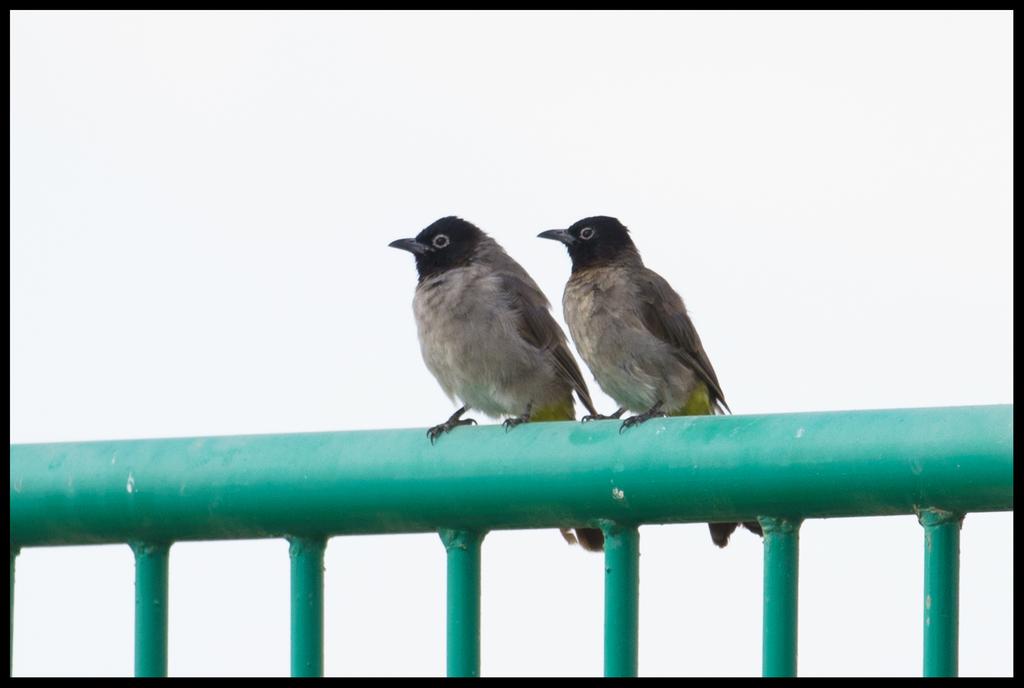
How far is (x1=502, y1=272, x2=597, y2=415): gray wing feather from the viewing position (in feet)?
22.9

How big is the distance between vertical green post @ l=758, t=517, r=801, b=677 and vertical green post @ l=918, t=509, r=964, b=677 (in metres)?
0.19

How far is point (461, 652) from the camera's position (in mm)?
2791

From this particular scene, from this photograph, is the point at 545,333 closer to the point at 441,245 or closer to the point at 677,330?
the point at 677,330

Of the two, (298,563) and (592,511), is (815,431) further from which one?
(298,563)

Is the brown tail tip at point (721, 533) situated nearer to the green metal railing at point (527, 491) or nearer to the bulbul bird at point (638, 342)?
the green metal railing at point (527, 491)

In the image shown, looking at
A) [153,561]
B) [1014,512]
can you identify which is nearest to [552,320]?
[153,561]

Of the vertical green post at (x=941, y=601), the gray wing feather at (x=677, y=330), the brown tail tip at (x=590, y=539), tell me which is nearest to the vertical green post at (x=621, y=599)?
the vertical green post at (x=941, y=601)

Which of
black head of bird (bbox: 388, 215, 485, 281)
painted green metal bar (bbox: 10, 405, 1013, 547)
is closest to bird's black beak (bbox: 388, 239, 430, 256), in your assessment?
black head of bird (bbox: 388, 215, 485, 281)

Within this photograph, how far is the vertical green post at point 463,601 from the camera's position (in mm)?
2787

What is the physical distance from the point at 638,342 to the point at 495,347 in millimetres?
555

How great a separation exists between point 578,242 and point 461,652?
4.82 metres

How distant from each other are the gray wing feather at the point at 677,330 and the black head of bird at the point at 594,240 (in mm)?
250

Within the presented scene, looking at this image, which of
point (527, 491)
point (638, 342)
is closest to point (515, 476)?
point (527, 491)

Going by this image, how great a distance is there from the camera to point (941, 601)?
2.53m
